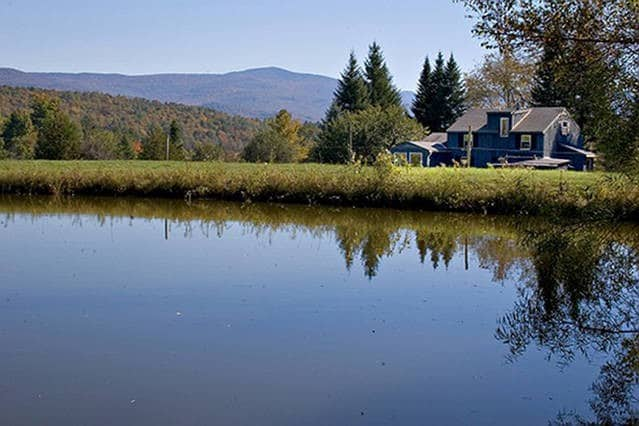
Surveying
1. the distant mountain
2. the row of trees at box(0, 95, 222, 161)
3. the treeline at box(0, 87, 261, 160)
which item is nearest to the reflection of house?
the row of trees at box(0, 95, 222, 161)

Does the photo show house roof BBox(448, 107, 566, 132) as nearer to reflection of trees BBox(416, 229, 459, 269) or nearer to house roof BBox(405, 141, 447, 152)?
house roof BBox(405, 141, 447, 152)

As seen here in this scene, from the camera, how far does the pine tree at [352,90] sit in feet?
152

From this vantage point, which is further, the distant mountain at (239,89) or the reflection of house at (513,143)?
the distant mountain at (239,89)

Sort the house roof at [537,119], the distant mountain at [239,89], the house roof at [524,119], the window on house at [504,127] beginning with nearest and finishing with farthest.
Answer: the house roof at [537,119] → the house roof at [524,119] → the window on house at [504,127] → the distant mountain at [239,89]

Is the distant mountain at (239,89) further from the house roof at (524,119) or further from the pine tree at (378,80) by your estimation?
the house roof at (524,119)

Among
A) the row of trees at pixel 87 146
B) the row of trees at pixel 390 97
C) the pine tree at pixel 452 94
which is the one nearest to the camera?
the row of trees at pixel 87 146

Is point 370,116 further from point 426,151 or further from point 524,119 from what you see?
point 524,119

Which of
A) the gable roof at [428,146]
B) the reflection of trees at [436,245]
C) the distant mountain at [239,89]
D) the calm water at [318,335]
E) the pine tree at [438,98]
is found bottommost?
the calm water at [318,335]

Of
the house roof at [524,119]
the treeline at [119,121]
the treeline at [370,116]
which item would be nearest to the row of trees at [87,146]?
the treeline at [119,121]

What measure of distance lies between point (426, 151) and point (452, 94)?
26.9 ft

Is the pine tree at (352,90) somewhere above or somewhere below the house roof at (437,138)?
above

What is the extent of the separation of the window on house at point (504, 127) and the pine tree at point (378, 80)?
9.19 meters

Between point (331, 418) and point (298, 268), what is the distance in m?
5.75

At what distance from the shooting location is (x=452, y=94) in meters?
47.2
